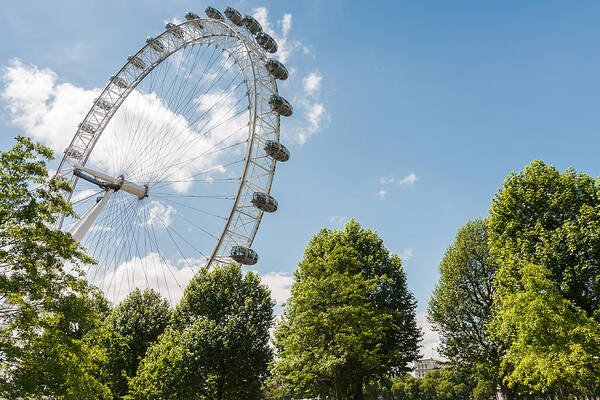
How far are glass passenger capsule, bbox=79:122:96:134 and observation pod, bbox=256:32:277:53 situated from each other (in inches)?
1037

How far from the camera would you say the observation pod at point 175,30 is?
4233 centimetres

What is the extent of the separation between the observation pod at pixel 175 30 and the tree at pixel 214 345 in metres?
29.9

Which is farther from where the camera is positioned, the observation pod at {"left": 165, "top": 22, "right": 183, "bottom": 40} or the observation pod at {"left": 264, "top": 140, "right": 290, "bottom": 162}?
the observation pod at {"left": 165, "top": 22, "right": 183, "bottom": 40}

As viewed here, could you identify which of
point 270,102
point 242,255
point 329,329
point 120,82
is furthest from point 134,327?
point 120,82

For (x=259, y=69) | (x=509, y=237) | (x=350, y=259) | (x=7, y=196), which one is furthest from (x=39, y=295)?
(x=259, y=69)

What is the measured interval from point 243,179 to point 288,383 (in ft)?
51.1

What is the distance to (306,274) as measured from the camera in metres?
21.8

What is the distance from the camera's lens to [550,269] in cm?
1822

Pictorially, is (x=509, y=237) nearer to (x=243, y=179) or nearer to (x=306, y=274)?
(x=306, y=274)

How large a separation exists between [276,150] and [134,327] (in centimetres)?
2024

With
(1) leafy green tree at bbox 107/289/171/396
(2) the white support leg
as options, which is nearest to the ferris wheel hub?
(2) the white support leg

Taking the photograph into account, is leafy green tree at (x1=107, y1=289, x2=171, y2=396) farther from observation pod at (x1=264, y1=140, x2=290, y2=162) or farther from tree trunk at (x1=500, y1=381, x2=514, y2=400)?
tree trunk at (x1=500, y1=381, x2=514, y2=400)

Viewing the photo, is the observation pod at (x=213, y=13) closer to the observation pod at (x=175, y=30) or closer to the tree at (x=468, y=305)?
the observation pod at (x=175, y=30)

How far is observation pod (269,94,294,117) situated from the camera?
109 ft
